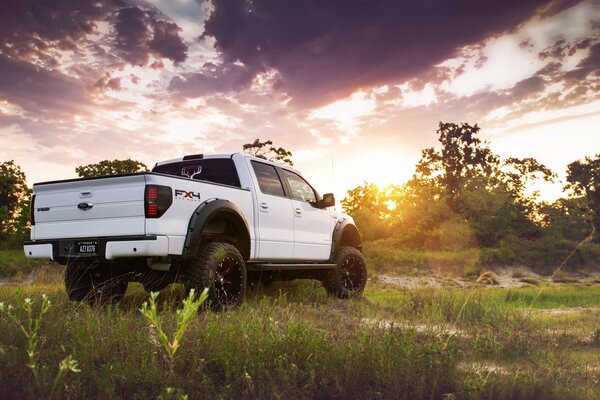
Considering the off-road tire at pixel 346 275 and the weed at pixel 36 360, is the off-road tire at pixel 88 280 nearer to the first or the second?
the weed at pixel 36 360

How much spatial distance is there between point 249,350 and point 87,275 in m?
3.99

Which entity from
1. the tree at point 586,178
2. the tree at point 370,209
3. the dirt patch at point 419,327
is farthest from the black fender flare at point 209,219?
the tree at point 586,178

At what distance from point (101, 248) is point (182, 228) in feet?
2.95

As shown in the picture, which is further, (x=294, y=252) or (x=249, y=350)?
(x=294, y=252)

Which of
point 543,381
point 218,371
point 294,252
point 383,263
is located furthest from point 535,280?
point 218,371

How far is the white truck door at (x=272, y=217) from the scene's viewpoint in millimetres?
7676

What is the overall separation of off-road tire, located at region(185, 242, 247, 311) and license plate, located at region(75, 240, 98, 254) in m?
1.08

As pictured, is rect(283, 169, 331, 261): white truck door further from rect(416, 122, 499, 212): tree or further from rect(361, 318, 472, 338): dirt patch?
rect(416, 122, 499, 212): tree

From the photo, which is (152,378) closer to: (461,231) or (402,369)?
(402,369)

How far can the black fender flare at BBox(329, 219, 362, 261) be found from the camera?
9656 mm

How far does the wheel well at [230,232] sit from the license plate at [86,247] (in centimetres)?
145

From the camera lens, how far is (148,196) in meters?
5.88

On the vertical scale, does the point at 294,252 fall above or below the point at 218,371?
above

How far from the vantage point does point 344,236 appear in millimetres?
10312
